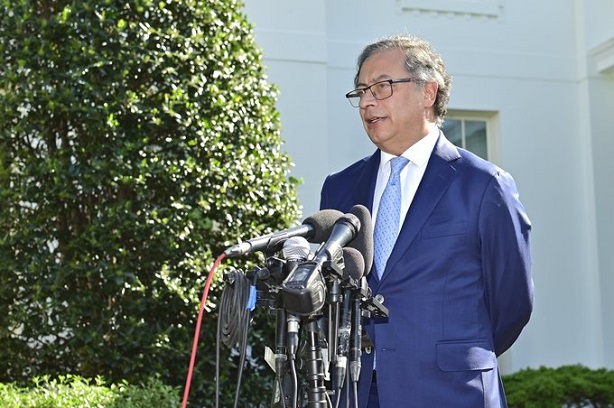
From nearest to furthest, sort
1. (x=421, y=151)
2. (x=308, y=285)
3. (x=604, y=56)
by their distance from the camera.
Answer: (x=308, y=285) → (x=421, y=151) → (x=604, y=56)

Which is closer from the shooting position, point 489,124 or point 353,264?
point 353,264

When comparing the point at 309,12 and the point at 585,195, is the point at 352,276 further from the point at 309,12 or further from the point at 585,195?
the point at 585,195

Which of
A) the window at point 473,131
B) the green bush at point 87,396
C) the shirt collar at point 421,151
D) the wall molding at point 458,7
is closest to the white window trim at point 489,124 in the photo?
the window at point 473,131

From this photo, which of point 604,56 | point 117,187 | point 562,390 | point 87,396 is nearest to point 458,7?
point 604,56

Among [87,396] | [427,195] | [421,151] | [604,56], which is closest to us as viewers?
[427,195]

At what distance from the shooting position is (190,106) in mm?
7000

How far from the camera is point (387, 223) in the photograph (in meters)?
4.23

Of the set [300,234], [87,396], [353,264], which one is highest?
[300,234]

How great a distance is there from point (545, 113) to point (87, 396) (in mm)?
7258

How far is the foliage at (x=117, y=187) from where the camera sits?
6.72 meters

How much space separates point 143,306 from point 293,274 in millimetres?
3818

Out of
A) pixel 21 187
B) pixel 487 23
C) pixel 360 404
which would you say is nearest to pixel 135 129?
pixel 21 187

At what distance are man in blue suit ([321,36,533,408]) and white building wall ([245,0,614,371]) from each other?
6457mm

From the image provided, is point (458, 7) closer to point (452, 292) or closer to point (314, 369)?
point (452, 292)
